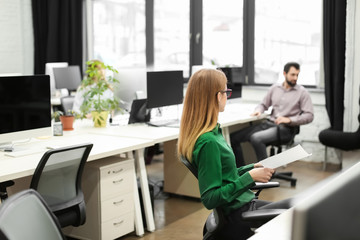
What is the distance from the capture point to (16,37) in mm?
7762

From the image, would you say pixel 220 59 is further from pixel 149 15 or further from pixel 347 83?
pixel 347 83

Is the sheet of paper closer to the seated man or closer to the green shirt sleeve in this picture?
the green shirt sleeve

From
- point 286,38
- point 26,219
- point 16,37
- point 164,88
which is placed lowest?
point 26,219

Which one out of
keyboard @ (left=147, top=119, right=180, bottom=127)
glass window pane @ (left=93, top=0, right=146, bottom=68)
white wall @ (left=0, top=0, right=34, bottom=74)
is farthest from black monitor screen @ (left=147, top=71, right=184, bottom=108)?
white wall @ (left=0, top=0, right=34, bottom=74)

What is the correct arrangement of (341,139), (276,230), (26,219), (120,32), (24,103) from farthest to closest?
(120,32) → (341,139) → (24,103) → (276,230) → (26,219)

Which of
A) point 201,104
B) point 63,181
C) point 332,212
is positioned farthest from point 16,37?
point 332,212

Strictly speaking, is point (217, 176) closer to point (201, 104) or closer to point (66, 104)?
point (201, 104)

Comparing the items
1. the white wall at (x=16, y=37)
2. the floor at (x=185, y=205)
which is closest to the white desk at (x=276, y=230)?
the floor at (x=185, y=205)

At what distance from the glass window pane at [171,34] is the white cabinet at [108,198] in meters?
3.87

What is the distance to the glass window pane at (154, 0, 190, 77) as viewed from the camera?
23.7 feet

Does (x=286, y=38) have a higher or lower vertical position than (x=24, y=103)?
higher

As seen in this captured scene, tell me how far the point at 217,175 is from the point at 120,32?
596cm

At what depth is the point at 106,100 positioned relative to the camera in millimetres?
4414

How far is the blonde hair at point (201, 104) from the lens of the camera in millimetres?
2291
